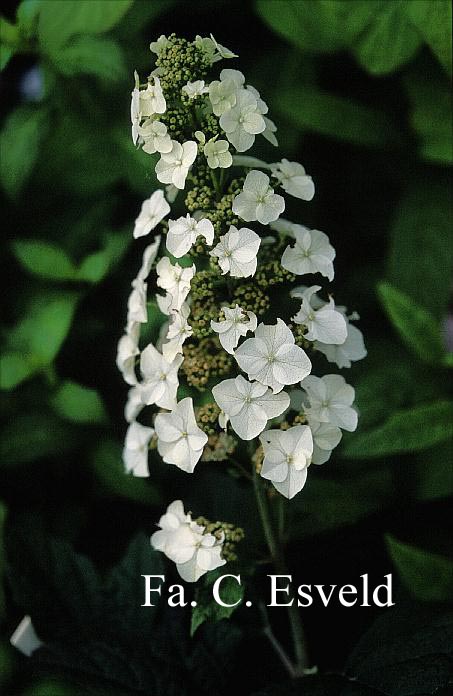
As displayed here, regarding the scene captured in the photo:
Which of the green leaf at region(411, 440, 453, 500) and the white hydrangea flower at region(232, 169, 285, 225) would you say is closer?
the white hydrangea flower at region(232, 169, 285, 225)

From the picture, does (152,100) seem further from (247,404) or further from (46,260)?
(46,260)

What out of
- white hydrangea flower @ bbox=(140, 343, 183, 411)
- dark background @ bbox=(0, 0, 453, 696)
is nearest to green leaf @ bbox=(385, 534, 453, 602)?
dark background @ bbox=(0, 0, 453, 696)

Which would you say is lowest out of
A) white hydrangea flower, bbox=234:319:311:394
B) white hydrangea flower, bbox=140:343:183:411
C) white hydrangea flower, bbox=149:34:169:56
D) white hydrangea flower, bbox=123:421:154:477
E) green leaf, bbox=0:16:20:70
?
white hydrangea flower, bbox=123:421:154:477

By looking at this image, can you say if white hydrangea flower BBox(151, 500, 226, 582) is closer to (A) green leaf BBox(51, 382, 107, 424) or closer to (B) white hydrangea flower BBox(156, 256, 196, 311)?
(B) white hydrangea flower BBox(156, 256, 196, 311)

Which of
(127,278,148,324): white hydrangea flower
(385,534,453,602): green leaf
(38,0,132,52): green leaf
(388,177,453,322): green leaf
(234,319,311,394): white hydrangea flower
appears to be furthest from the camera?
(388,177,453,322): green leaf

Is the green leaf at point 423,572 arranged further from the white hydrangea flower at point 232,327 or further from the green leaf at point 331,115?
the green leaf at point 331,115

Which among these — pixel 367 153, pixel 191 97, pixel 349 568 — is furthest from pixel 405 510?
pixel 191 97

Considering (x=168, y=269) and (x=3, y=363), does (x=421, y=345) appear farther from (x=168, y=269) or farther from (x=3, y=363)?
(x=3, y=363)

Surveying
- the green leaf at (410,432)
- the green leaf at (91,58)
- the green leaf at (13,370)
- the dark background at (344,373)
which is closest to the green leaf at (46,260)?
the dark background at (344,373)
